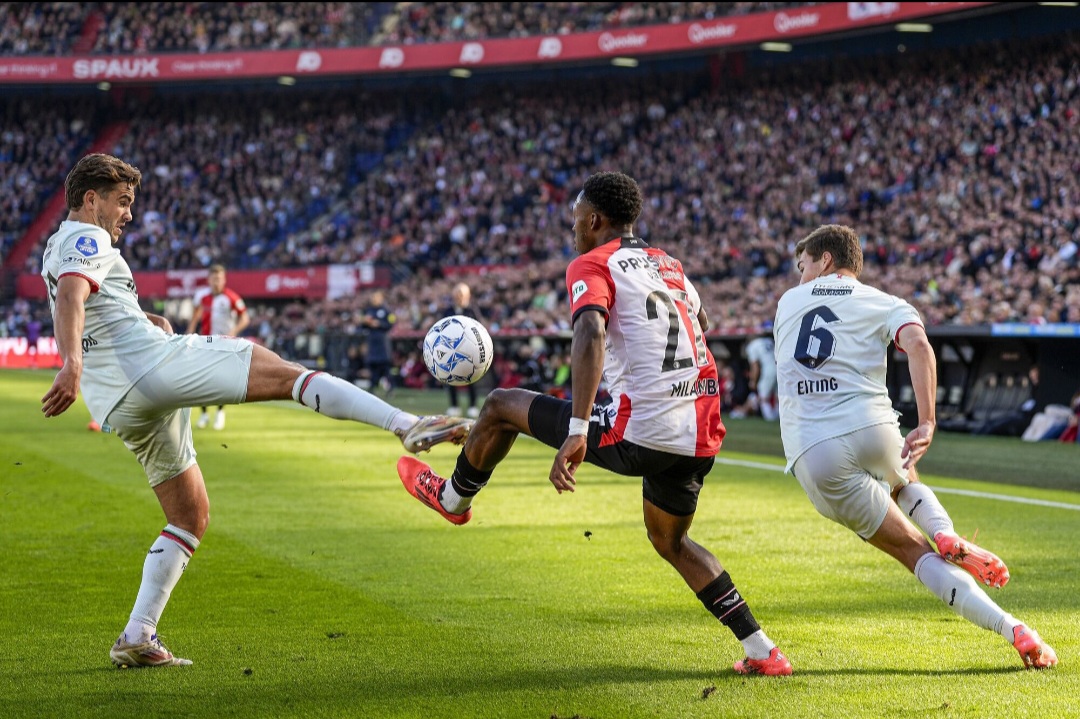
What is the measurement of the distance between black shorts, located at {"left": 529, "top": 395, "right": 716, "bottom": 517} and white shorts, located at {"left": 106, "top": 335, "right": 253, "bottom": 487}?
1.30 meters

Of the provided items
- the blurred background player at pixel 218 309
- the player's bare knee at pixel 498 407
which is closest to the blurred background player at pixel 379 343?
the blurred background player at pixel 218 309

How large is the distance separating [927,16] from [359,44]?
21.8m

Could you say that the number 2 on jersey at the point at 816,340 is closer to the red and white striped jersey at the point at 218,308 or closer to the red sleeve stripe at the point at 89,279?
the red sleeve stripe at the point at 89,279

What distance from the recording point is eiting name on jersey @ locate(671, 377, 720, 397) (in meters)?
5.57

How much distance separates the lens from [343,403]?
5668 millimetres

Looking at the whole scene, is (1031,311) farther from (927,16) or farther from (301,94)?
(301,94)

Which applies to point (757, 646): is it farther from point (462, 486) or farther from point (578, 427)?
point (462, 486)

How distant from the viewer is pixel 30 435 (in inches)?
693

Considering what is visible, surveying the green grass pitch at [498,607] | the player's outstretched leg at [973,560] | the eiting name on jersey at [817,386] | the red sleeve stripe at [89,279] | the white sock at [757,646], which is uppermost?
the red sleeve stripe at [89,279]

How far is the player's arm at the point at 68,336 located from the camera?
17.2 ft

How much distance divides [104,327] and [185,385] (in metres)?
0.46

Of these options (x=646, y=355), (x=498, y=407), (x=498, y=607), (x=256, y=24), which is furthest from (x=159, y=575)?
(x=256, y=24)

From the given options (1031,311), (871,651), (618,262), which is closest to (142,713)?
(618,262)

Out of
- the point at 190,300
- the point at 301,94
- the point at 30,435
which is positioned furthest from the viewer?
the point at 301,94
